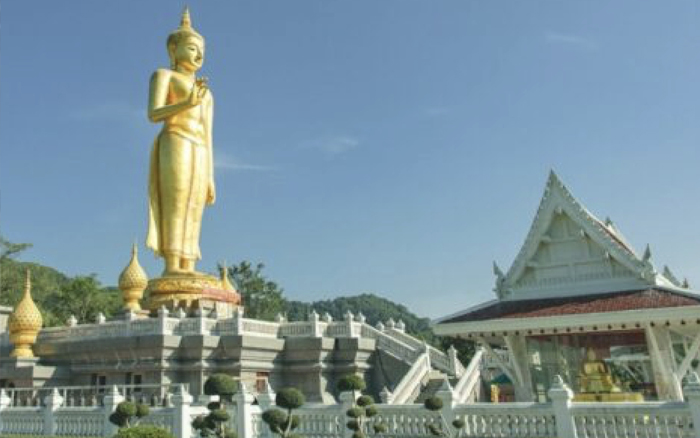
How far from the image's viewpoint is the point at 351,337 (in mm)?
24188

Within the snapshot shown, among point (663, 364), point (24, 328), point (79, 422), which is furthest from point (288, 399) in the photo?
point (24, 328)

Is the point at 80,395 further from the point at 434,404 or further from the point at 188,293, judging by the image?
the point at 434,404

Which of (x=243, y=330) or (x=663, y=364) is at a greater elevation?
(x=243, y=330)

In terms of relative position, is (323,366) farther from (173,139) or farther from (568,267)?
(173,139)

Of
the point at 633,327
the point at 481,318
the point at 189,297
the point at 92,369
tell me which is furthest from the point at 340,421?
the point at 189,297

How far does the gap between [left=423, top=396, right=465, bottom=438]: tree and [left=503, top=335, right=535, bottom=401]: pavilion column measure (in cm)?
333

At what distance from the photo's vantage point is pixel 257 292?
54.0 m

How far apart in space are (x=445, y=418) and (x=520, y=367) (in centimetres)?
357

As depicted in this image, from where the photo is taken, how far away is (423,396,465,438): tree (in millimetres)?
12495

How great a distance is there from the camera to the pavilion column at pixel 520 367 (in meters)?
15.5

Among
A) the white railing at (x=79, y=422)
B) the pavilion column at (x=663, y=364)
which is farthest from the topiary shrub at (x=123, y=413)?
the pavilion column at (x=663, y=364)

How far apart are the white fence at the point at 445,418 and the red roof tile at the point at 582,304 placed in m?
2.90

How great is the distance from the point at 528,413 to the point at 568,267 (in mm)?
4945

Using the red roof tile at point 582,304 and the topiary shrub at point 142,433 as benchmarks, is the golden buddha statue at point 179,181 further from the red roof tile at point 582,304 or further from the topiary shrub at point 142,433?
the topiary shrub at point 142,433
